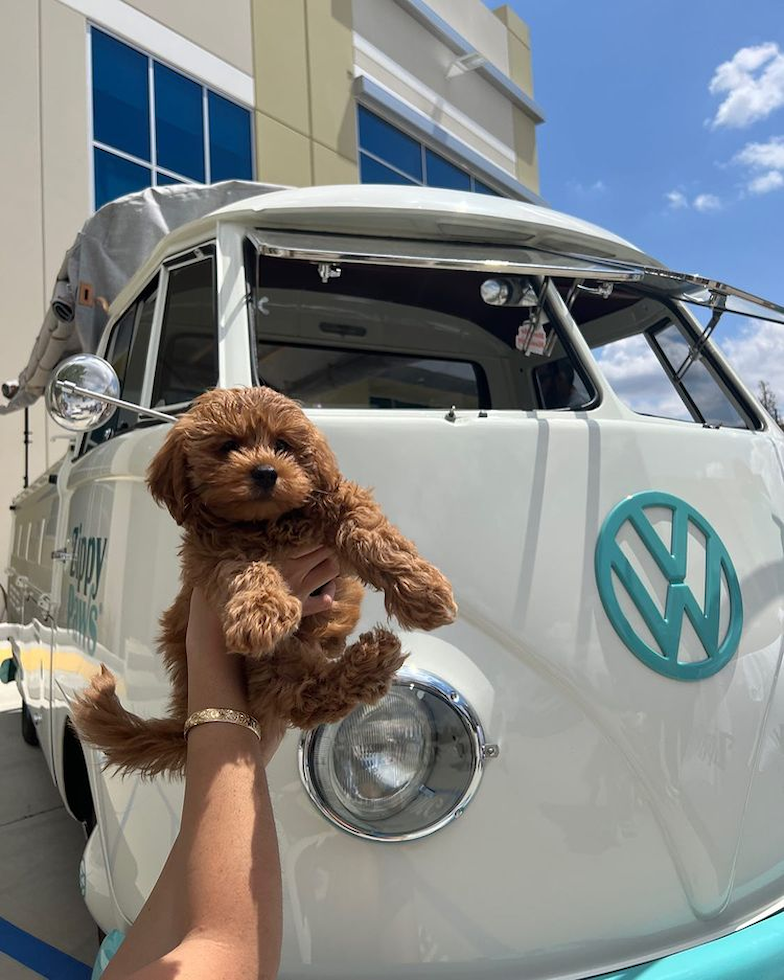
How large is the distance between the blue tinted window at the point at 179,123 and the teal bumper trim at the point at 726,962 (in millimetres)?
10955

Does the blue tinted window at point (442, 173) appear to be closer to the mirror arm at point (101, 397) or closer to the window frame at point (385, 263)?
the window frame at point (385, 263)

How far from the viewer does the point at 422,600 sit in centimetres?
119

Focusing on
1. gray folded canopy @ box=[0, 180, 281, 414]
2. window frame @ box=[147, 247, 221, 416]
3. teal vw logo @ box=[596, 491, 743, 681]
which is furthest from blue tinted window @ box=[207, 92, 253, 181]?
teal vw logo @ box=[596, 491, 743, 681]

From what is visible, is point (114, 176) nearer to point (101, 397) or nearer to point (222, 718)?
point (101, 397)

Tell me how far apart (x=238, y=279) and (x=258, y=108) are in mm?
11107

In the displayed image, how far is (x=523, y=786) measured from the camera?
5.21ft

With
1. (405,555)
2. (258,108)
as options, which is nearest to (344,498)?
(405,555)

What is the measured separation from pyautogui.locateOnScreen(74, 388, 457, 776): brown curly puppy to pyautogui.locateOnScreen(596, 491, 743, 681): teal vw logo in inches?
27.8

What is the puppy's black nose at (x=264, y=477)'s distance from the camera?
1191 mm

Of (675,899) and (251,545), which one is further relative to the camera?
(675,899)

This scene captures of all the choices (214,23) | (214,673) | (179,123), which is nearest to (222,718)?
(214,673)

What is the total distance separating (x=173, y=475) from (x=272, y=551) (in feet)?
0.73

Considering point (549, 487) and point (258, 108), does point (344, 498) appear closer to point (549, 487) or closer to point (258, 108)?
point (549, 487)

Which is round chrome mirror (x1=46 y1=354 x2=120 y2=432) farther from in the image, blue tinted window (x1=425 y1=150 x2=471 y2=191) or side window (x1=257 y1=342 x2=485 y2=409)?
blue tinted window (x1=425 y1=150 x2=471 y2=191)
